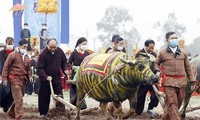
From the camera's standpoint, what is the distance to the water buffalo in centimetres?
932

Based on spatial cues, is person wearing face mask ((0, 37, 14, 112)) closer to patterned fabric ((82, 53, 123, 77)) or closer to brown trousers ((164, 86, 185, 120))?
patterned fabric ((82, 53, 123, 77))

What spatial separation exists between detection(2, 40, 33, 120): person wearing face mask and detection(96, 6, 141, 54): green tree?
76791 millimetres

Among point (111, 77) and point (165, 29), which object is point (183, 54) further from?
point (165, 29)

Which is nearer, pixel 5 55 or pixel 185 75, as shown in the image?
pixel 185 75

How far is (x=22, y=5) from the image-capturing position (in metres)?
26.4

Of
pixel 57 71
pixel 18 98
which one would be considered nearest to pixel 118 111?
pixel 18 98


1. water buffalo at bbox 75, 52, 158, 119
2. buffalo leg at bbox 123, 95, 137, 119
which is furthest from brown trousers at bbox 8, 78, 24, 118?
buffalo leg at bbox 123, 95, 137, 119

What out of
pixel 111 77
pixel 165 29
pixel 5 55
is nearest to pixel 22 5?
pixel 5 55

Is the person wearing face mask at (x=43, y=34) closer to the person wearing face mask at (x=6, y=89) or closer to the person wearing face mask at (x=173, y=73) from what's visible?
the person wearing face mask at (x=6, y=89)

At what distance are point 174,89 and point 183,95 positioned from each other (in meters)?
0.41

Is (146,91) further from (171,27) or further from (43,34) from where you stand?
(171,27)

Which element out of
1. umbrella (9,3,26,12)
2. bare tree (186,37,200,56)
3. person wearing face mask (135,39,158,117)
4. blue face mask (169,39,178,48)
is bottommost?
bare tree (186,37,200,56)

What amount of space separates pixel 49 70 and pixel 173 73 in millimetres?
3172

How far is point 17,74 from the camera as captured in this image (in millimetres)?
10930
